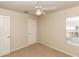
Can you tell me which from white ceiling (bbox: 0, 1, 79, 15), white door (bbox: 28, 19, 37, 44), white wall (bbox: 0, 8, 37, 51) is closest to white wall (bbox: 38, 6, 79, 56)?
white door (bbox: 28, 19, 37, 44)

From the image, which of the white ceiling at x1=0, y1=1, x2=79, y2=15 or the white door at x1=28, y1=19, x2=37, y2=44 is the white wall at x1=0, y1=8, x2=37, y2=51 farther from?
the white ceiling at x1=0, y1=1, x2=79, y2=15

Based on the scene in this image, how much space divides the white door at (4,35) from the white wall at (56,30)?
2.31 m

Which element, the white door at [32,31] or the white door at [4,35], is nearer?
the white door at [4,35]

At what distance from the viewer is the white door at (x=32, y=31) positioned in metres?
6.28

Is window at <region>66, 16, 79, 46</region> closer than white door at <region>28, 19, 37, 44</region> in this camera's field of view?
Yes

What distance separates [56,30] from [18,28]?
193 centimetres

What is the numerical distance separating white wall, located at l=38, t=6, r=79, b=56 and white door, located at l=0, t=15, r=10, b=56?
2312 mm

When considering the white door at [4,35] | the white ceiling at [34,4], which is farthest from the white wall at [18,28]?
the white ceiling at [34,4]

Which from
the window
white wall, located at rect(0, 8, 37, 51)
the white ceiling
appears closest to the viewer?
the white ceiling

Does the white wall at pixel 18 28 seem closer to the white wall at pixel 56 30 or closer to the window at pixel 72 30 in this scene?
the white wall at pixel 56 30

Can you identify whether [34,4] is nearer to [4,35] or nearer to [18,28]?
[4,35]

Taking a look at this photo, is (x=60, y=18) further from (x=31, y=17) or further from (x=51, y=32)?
(x=31, y=17)

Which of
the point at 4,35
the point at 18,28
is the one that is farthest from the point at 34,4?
the point at 18,28

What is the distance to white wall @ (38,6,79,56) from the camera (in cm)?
406
